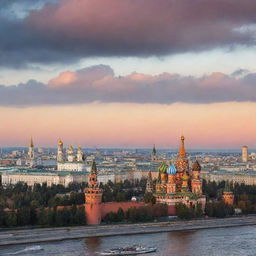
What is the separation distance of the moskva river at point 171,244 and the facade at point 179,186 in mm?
5737

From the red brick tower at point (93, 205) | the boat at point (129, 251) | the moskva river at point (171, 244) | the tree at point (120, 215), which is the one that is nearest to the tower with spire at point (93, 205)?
the red brick tower at point (93, 205)

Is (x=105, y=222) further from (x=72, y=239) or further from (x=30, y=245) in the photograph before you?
(x=30, y=245)

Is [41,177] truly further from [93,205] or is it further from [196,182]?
[93,205]

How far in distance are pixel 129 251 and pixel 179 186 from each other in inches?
603

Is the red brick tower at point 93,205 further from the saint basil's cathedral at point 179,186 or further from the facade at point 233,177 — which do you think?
the facade at point 233,177

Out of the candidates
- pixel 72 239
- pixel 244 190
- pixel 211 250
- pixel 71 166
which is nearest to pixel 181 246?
pixel 211 250

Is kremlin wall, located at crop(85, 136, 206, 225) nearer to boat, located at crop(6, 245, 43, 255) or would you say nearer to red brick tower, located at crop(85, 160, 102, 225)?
red brick tower, located at crop(85, 160, 102, 225)

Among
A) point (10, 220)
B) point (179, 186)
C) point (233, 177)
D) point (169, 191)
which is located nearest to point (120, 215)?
point (169, 191)

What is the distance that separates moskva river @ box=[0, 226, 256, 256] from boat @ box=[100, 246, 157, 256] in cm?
40

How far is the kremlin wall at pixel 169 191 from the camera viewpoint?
130 feet

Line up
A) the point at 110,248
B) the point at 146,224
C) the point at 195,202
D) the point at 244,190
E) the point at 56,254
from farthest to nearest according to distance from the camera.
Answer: the point at 244,190
the point at 195,202
the point at 146,224
the point at 110,248
the point at 56,254

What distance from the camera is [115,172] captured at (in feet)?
261

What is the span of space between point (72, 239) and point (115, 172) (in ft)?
146

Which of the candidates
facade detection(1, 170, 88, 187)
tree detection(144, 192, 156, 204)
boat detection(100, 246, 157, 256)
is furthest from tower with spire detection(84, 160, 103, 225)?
facade detection(1, 170, 88, 187)
